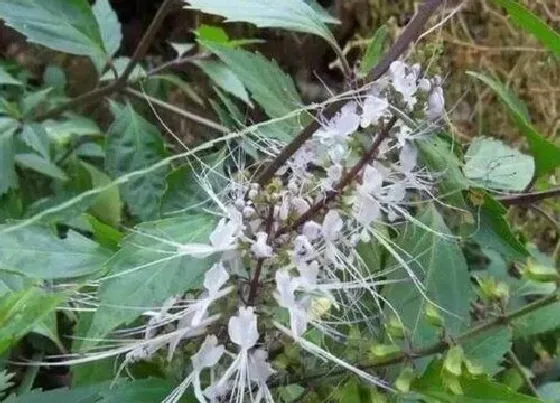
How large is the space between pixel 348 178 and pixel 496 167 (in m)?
0.15

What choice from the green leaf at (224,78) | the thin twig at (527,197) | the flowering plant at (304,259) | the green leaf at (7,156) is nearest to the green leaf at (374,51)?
the flowering plant at (304,259)

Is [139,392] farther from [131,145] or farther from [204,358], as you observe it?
[131,145]

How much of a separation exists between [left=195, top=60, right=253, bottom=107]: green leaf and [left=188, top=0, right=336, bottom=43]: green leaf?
0.23 meters

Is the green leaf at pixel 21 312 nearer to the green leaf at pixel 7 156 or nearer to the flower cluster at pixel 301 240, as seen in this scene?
the flower cluster at pixel 301 240

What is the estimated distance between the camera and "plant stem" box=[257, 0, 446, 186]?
1.61 feet

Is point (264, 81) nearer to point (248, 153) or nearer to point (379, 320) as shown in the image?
point (248, 153)

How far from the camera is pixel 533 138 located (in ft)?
1.83

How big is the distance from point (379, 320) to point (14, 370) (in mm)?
291

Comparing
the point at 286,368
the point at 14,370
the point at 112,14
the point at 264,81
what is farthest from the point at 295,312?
the point at 112,14

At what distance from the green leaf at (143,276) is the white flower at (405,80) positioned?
11cm

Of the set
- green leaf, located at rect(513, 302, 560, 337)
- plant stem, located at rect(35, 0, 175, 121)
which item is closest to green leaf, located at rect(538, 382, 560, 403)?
green leaf, located at rect(513, 302, 560, 337)

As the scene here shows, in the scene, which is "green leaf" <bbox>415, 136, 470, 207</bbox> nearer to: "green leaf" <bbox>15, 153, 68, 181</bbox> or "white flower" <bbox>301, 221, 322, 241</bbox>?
"white flower" <bbox>301, 221, 322, 241</bbox>

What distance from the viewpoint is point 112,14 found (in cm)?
85

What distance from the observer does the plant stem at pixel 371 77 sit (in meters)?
0.49
